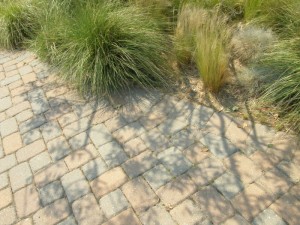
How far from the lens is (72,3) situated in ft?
16.5

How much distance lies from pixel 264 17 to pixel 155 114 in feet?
6.71

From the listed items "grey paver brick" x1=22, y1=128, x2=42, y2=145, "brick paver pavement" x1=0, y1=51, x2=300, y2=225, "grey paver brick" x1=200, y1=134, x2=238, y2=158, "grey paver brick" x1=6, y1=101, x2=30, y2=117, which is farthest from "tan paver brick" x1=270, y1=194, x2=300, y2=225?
"grey paver brick" x1=6, y1=101, x2=30, y2=117

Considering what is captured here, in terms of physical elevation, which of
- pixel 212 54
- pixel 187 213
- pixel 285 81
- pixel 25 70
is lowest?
pixel 187 213

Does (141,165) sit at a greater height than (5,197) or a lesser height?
greater

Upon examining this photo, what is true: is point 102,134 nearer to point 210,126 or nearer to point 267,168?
point 210,126

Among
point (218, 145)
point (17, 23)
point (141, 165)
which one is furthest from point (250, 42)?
point (17, 23)

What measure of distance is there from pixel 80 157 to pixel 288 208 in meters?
2.04

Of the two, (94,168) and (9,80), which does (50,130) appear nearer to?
(94,168)

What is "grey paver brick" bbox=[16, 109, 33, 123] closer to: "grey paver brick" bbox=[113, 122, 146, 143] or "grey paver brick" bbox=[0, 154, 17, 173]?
"grey paver brick" bbox=[0, 154, 17, 173]

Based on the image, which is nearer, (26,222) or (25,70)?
(26,222)

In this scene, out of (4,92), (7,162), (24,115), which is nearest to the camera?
(7,162)

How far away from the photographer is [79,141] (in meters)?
3.62

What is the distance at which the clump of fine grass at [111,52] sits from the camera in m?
4.10

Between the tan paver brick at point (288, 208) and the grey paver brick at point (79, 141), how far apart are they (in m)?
2.00
